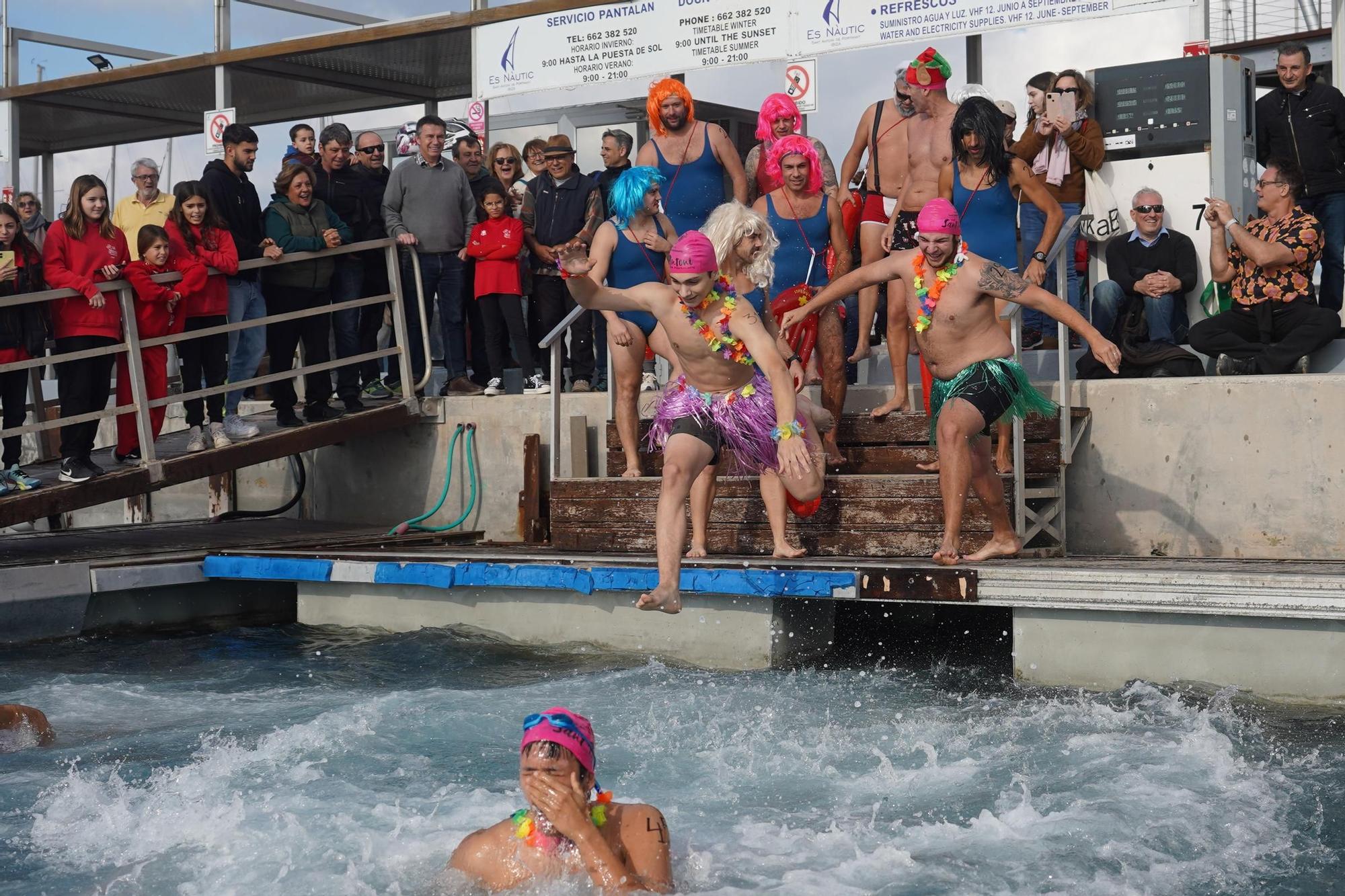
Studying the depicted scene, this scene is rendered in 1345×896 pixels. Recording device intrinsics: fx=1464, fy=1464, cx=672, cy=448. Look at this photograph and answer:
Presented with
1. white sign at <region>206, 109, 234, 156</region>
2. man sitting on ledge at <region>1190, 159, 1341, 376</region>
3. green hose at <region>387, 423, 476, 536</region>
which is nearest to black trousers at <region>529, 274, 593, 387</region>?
green hose at <region>387, 423, 476, 536</region>

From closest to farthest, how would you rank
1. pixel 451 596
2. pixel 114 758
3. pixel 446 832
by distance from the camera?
1. pixel 446 832
2. pixel 114 758
3. pixel 451 596

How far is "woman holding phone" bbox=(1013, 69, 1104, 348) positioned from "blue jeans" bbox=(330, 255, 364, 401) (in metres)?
4.99

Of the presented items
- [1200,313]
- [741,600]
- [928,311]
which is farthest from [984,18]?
[741,600]

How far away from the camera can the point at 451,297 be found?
37.6 ft

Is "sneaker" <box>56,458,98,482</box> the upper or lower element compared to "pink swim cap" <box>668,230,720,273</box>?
lower

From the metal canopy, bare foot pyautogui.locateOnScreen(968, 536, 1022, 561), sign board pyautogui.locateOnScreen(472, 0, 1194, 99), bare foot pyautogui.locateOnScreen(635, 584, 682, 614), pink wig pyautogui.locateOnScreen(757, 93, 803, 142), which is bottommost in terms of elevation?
bare foot pyautogui.locateOnScreen(635, 584, 682, 614)

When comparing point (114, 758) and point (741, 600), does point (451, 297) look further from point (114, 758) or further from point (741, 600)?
point (114, 758)

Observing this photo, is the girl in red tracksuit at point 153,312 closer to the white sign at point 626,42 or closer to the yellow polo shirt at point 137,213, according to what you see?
the yellow polo shirt at point 137,213

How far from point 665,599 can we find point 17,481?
188 inches

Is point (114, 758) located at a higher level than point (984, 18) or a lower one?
lower

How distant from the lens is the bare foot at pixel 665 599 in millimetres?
6969

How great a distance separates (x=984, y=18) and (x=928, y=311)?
4.15m

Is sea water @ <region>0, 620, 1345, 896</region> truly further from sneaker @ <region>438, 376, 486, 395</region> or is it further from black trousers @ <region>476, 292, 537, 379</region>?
sneaker @ <region>438, 376, 486, 395</region>

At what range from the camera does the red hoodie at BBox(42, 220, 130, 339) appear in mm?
9352
